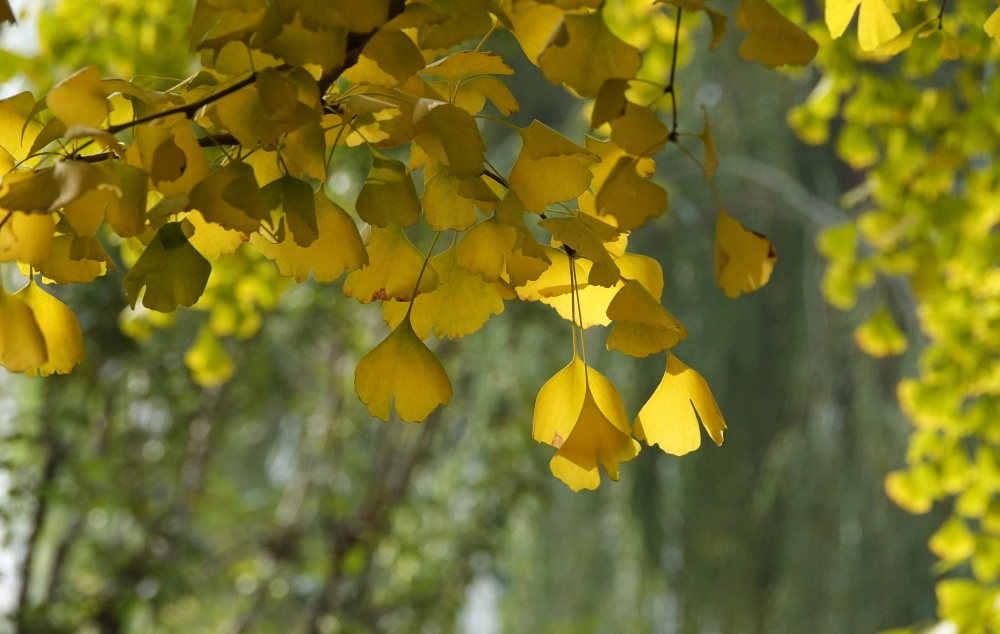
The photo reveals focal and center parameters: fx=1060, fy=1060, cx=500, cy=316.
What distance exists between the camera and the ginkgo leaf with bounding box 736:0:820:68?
35cm

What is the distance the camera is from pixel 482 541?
1.71 meters

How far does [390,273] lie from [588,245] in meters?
0.09

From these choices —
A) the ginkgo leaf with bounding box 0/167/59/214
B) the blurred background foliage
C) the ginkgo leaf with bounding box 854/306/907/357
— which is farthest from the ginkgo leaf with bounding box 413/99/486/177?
the ginkgo leaf with bounding box 854/306/907/357

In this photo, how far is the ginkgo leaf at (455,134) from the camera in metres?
0.34

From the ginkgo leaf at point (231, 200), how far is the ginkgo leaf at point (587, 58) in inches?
3.8

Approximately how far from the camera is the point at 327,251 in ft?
1.25

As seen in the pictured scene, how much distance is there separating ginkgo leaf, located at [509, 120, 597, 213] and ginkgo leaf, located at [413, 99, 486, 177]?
3 cm

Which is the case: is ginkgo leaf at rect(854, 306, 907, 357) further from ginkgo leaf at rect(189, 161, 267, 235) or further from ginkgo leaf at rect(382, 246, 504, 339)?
ginkgo leaf at rect(189, 161, 267, 235)

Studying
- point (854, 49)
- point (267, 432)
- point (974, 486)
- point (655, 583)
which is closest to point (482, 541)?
point (655, 583)

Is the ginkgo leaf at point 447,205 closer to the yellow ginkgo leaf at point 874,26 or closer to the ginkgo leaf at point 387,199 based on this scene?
the ginkgo leaf at point 387,199

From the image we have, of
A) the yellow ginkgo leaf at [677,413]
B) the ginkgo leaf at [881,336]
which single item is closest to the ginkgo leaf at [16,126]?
the yellow ginkgo leaf at [677,413]

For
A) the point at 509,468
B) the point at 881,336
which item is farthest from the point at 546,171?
the point at 509,468

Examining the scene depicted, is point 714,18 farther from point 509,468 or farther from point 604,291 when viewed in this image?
point 509,468

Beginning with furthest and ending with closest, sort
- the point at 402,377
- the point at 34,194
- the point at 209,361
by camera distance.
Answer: the point at 209,361 → the point at 402,377 → the point at 34,194
